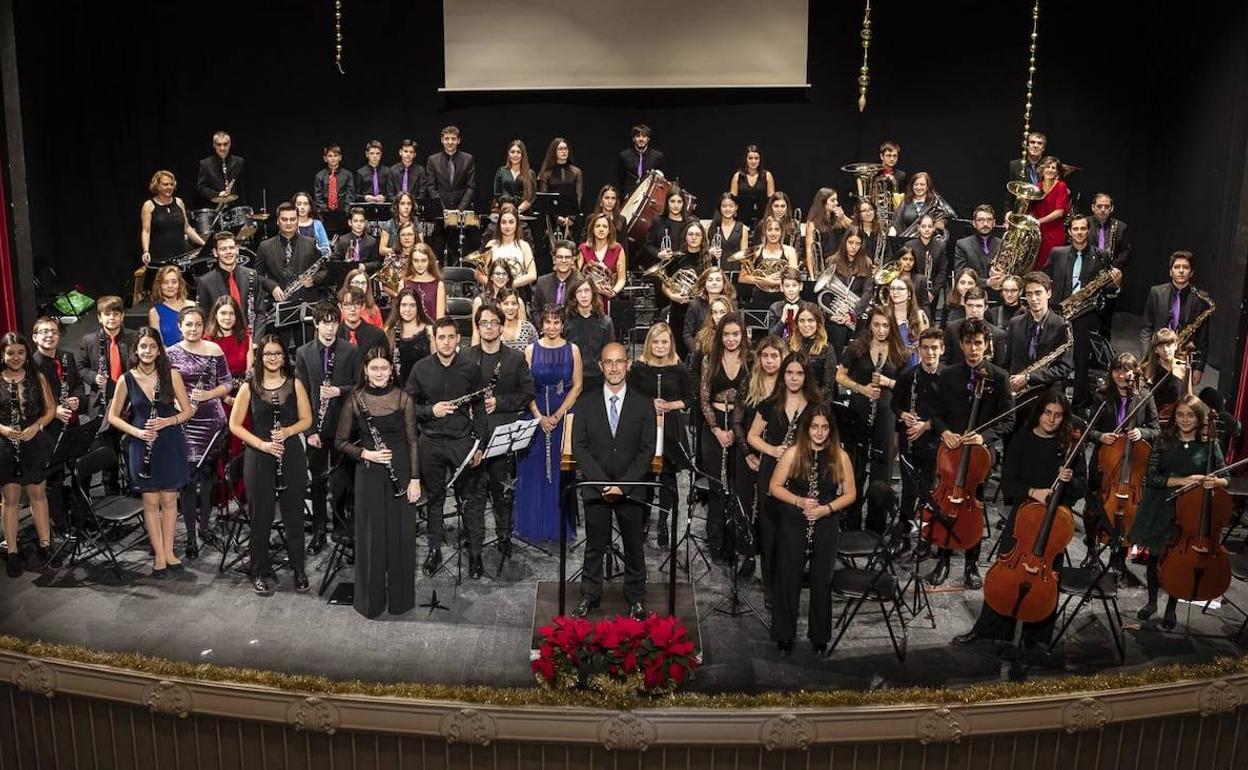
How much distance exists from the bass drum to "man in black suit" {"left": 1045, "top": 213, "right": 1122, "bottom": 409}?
3183 millimetres

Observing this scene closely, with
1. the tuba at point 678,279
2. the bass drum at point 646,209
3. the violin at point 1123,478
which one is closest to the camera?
the violin at point 1123,478

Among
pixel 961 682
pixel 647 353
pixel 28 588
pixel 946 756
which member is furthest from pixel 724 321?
pixel 28 588

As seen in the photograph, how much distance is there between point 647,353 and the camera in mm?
7539

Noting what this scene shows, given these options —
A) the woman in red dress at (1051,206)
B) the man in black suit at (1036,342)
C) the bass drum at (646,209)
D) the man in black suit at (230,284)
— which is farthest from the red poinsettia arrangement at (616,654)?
the woman in red dress at (1051,206)

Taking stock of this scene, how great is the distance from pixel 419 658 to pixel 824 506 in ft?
7.06

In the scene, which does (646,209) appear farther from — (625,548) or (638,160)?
(625,548)

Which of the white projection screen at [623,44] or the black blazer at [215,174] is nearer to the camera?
the black blazer at [215,174]

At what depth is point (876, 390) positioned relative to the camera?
7.77m

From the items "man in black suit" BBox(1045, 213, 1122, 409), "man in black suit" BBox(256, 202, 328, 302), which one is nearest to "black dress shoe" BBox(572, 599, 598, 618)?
"man in black suit" BBox(256, 202, 328, 302)

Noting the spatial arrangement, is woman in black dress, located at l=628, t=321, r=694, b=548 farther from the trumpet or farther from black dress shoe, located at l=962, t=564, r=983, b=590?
the trumpet

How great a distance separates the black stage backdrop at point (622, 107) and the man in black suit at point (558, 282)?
5.33m

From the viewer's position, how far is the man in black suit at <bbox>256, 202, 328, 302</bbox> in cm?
980

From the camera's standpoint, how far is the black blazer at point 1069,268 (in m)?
9.97

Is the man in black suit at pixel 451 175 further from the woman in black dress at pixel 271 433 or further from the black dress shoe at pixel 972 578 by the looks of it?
the black dress shoe at pixel 972 578
